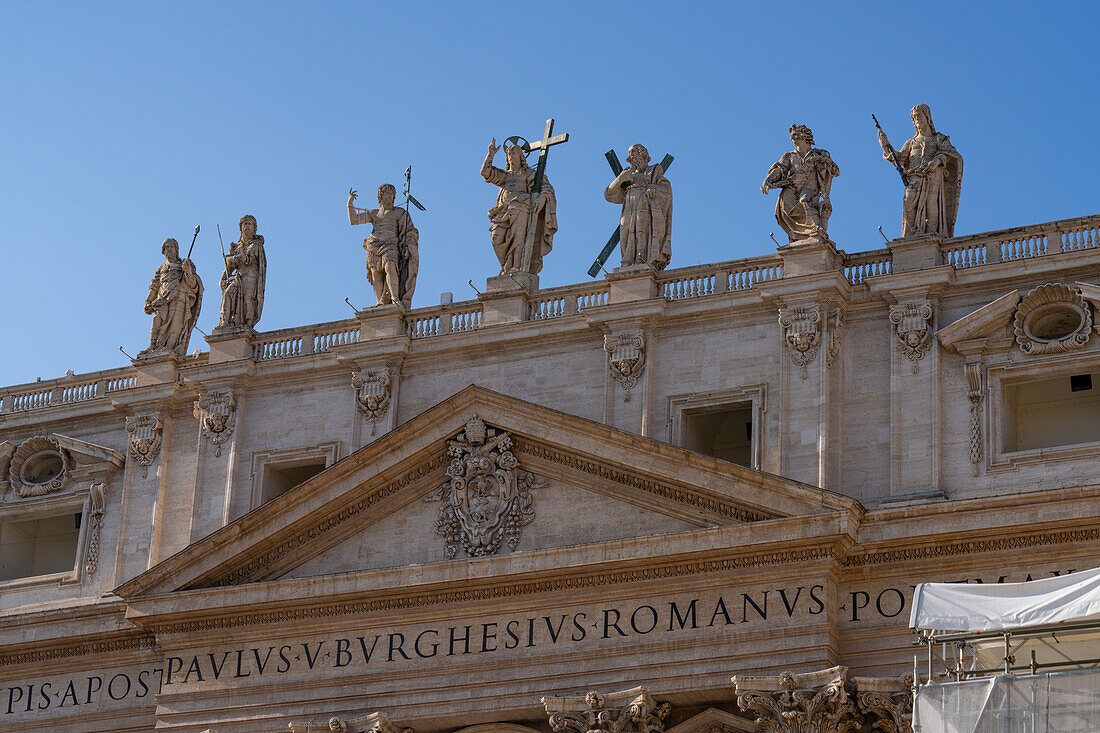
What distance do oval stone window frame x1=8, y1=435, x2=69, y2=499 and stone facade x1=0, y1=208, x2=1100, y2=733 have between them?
968 millimetres

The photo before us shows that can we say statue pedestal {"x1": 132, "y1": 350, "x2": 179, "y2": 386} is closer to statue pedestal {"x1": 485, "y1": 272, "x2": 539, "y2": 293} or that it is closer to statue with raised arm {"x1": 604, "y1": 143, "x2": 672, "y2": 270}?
statue pedestal {"x1": 485, "y1": 272, "x2": 539, "y2": 293}

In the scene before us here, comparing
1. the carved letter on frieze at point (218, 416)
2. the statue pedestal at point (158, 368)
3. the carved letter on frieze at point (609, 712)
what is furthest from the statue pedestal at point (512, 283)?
the carved letter on frieze at point (609, 712)

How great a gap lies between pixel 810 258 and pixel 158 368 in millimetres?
11083

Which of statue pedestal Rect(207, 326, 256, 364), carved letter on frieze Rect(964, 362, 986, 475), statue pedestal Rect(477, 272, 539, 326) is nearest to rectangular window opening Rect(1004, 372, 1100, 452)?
carved letter on frieze Rect(964, 362, 986, 475)

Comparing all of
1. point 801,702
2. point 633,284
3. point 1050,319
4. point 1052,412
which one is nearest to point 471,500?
point 633,284

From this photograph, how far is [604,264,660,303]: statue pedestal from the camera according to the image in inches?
1426

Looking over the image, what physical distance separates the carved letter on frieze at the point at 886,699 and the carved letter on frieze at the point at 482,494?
5.90 metres

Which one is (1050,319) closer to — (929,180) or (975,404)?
(975,404)

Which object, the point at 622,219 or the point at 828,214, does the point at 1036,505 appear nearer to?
the point at 828,214

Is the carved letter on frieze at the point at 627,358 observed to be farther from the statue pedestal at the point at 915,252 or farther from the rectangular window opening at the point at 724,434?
the statue pedestal at the point at 915,252

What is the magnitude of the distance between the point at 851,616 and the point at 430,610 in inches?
245

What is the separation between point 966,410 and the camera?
1334 inches

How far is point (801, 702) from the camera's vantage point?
104ft

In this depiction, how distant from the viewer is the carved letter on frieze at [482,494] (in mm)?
35219
